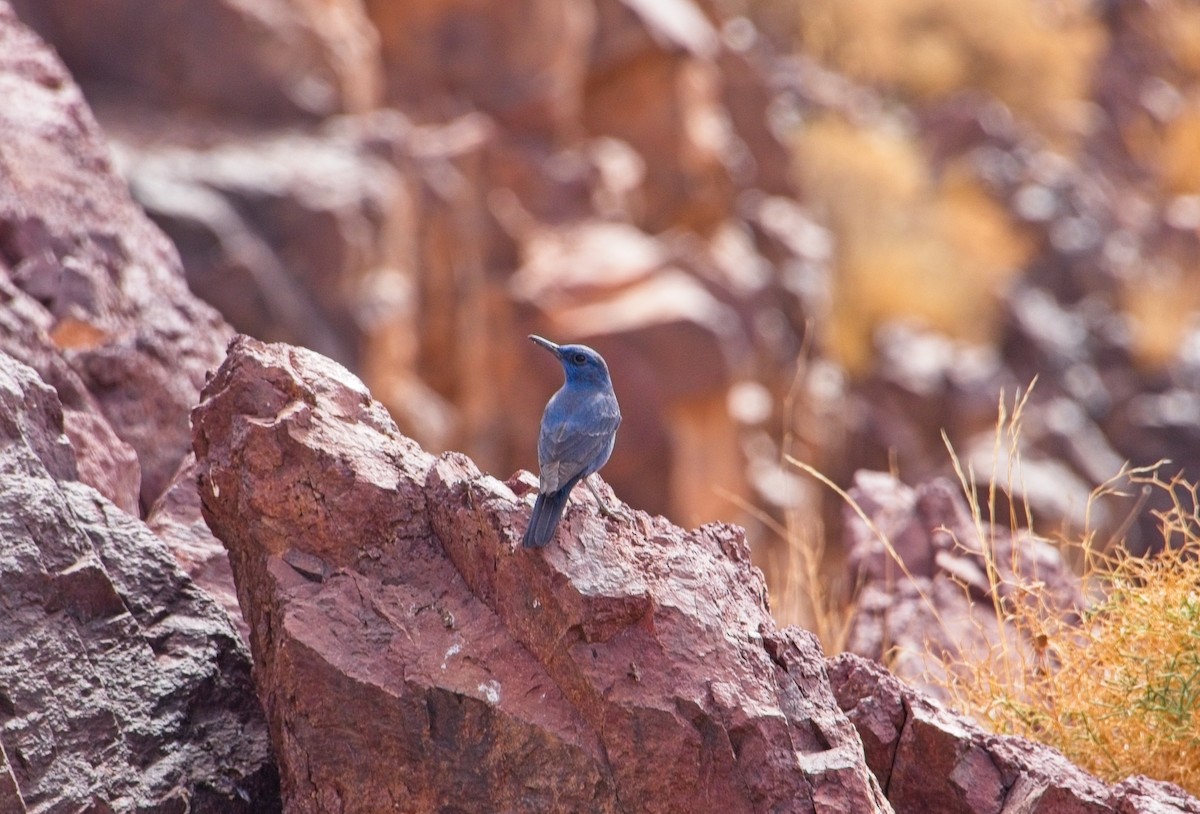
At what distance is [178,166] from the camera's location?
10.8 m

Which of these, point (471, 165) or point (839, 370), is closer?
point (471, 165)

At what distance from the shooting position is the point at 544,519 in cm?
A: 321

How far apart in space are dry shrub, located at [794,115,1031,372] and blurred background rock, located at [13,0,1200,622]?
2.2 inches

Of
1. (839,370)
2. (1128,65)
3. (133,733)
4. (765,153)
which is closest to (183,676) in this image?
(133,733)

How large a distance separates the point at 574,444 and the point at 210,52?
932 centimetres

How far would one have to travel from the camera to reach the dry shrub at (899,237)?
61.0 ft

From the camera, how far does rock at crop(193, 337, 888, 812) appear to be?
3123 millimetres

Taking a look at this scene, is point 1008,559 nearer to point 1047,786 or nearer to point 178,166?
point 1047,786

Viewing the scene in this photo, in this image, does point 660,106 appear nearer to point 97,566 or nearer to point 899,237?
point 899,237

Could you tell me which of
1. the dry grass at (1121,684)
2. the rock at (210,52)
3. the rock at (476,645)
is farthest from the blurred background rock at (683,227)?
the rock at (476,645)

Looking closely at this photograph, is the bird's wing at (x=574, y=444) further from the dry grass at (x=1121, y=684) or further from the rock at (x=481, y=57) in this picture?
the rock at (x=481, y=57)

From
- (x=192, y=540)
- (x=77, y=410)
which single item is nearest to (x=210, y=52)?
(x=77, y=410)

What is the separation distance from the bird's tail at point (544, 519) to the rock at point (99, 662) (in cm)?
91

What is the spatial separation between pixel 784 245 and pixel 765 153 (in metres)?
2.13
